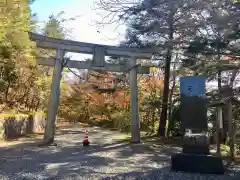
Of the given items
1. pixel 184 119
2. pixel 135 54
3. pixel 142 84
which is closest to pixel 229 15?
pixel 184 119

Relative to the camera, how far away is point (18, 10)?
985cm

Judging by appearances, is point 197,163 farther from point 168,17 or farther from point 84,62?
point 84,62

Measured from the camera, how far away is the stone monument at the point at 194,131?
5.95m

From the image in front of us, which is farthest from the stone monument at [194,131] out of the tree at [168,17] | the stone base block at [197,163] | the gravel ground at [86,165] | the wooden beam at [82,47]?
the wooden beam at [82,47]

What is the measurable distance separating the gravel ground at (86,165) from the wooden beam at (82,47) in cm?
363

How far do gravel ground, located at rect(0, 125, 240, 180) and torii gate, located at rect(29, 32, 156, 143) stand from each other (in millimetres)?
1892

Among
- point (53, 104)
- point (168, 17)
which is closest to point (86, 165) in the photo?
point (168, 17)

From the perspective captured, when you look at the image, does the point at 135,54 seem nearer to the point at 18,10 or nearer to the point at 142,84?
the point at 18,10

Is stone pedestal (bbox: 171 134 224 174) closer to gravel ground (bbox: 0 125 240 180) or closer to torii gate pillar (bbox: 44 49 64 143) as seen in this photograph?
gravel ground (bbox: 0 125 240 180)

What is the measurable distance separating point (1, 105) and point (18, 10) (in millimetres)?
6035

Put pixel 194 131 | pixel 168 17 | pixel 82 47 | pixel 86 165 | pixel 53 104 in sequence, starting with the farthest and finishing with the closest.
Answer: pixel 82 47, pixel 53 104, pixel 86 165, pixel 194 131, pixel 168 17

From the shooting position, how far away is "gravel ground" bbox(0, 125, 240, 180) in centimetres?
546

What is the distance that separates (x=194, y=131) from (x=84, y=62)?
5750mm

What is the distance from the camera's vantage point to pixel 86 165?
256 inches
